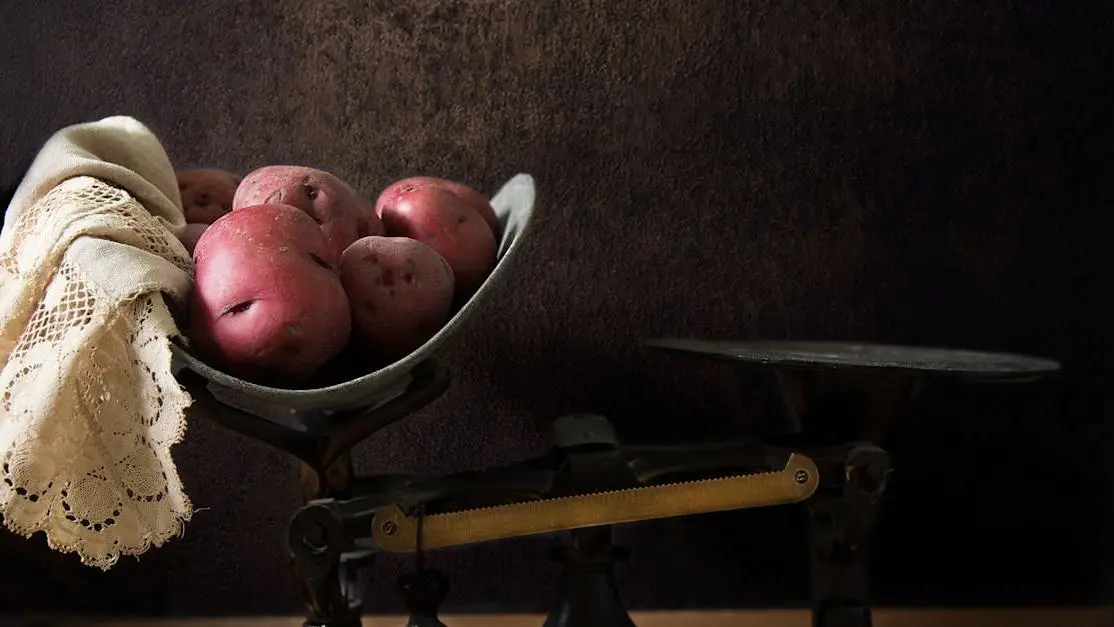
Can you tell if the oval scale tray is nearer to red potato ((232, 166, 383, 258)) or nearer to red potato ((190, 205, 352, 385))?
red potato ((190, 205, 352, 385))

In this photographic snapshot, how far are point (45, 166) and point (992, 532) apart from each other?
3.94 feet

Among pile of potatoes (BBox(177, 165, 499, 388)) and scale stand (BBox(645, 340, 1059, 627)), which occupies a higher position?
pile of potatoes (BBox(177, 165, 499, 388))

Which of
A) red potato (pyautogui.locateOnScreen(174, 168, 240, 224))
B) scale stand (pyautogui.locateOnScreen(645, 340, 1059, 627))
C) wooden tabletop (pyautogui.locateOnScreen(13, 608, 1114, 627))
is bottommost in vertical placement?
wooden tabletop (pyautogui.locateOnScreen(13, 608, 1114, 627))

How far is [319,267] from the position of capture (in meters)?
0.80

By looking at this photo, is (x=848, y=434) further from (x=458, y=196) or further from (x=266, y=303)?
(x=266, y=303)

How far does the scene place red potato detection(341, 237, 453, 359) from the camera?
85cm

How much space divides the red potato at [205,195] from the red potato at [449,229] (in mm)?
171

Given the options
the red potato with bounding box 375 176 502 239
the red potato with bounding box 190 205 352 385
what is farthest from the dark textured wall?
the red potato with bounding box 190 205 352 385

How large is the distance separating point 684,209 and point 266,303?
27.1 inches

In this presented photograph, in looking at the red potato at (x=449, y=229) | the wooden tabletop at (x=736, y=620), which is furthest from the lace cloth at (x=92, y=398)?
the wooden tabletop at (x=736, y=620)

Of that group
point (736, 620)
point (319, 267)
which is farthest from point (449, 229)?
point (736, 620)

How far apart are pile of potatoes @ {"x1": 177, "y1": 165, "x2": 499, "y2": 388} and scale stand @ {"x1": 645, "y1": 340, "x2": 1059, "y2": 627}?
289 mm

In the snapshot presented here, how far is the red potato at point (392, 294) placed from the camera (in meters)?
0.85

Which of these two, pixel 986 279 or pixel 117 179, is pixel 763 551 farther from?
pixel 117 179
